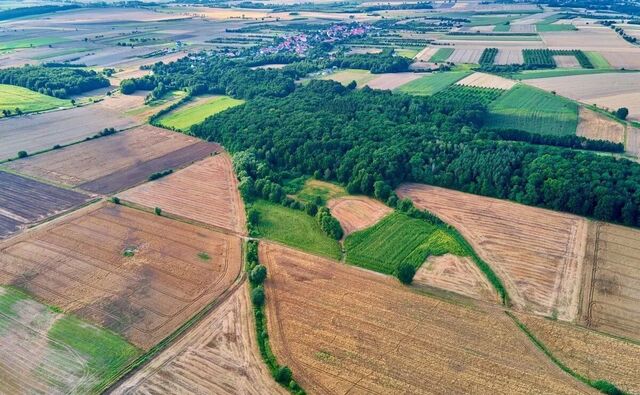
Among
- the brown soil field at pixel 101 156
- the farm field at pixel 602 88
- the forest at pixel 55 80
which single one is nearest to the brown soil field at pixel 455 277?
the brown soil field at pixel 101 156

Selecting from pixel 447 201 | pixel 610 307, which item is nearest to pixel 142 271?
pixel 447 201

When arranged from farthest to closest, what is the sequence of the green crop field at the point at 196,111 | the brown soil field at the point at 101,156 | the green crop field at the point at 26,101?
the green crop field at the point at 26,101 → the green crop field at the point at 196,111 → the brown soil field at the point at 101,156

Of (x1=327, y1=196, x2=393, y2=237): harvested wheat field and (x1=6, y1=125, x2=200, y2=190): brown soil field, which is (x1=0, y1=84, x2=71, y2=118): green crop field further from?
(x1=327, y1=196, x2=393, y2=237): harvested wheat field

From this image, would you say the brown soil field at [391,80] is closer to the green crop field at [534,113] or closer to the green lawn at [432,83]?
the green lawn at [432,83]

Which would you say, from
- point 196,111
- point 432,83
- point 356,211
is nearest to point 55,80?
point 196,111

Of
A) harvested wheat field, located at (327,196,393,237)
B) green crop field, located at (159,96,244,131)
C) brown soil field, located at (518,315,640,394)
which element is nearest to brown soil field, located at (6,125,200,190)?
green crop field, located at (159,96,244,131)

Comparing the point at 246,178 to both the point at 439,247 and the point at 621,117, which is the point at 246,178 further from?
the point at 621,117
